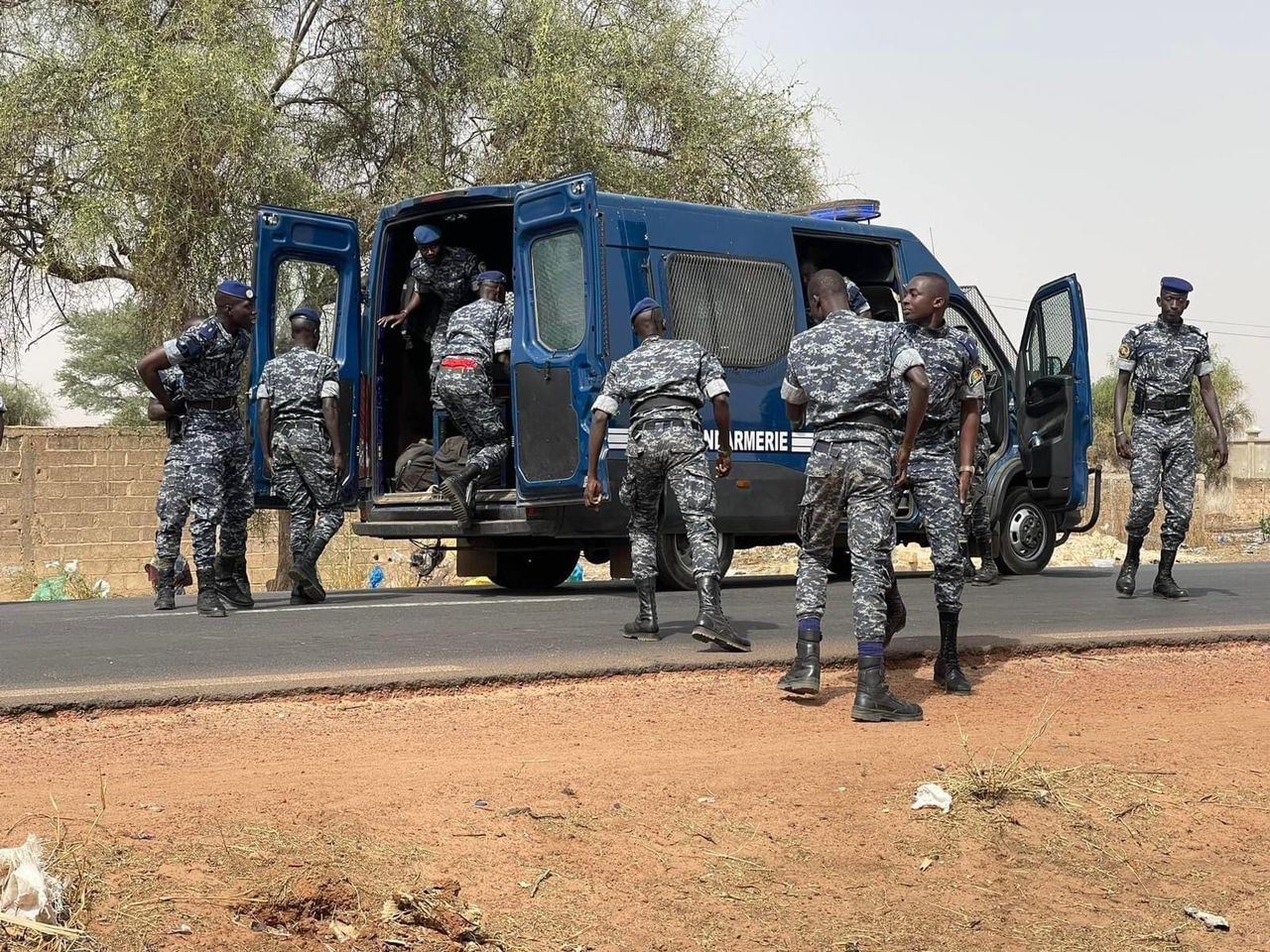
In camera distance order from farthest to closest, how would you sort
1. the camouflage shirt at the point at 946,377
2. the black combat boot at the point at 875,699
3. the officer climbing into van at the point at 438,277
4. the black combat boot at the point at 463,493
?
the officer climbing into van at the point at 438,277, the black combat boot at the point at 463,493, the camouflage shirt at the point at 946,377, the black combat boot at the point at 875,699

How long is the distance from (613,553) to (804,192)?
9.07 m

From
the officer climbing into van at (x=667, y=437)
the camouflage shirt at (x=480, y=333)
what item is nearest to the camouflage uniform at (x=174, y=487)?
the camouflage shirt at (x=480, y=333)

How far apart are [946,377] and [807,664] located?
1.54m

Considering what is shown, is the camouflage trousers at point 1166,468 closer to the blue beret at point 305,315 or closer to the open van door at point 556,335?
the open van door at point 556,335

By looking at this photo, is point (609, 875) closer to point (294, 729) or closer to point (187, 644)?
point (294, 729)

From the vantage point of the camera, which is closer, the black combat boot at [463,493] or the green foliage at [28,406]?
the black combat boot at [463,493]

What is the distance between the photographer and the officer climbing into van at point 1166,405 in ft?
33.8

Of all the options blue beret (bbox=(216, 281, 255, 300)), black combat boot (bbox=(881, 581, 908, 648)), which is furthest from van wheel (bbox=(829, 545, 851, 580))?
black combat boot (bbox=(881, 581, 908, 648))

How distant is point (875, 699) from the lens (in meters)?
6.31

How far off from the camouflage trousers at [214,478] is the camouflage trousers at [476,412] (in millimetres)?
1631

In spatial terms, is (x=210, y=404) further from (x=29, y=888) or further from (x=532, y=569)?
(x=29, y=888)

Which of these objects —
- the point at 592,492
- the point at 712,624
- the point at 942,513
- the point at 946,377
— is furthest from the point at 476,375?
the point at 942,513

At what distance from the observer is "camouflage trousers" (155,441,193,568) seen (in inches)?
375

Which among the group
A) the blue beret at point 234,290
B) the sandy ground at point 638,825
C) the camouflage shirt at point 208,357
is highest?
the blue beret at point 234,290
